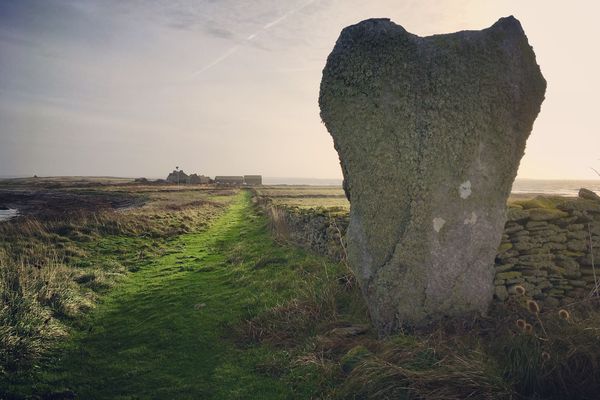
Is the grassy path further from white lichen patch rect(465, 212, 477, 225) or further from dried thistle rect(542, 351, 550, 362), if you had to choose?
white lichen patch rect(465, 212, 477, 225)

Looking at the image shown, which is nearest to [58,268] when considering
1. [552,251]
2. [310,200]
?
[552,251]

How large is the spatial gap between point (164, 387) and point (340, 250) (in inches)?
222

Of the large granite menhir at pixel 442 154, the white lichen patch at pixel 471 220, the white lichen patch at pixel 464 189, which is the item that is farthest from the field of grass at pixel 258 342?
the white lichen patch at pixel 464 189

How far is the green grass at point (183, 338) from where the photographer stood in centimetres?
488

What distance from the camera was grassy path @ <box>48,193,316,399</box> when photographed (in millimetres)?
4875

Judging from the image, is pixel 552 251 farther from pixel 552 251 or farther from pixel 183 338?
pixel 183 338

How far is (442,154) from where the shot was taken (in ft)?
17.5

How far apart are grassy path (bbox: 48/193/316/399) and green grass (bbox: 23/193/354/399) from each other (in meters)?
0.02

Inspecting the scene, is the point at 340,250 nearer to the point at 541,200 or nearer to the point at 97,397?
the point at 541,200

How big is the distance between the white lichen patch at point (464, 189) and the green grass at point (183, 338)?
331cm

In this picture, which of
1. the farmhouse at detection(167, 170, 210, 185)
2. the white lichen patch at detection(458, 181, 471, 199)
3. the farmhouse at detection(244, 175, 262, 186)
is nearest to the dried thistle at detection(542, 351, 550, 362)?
the white lichen patch at detection(458, 181, 471, 199)

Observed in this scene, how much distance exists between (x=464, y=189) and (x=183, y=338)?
5.16 meters

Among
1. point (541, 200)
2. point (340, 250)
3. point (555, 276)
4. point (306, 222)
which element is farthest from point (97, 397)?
point (306, 222)

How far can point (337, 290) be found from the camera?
7.02 metres
